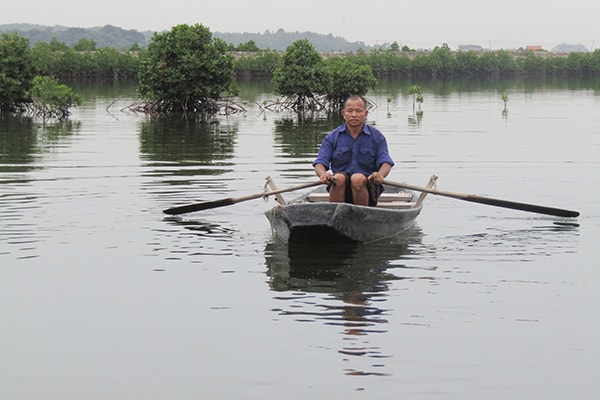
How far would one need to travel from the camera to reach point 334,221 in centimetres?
885

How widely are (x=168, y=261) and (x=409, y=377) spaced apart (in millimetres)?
3565

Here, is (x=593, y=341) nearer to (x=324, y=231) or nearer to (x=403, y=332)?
(x=403, y=332)

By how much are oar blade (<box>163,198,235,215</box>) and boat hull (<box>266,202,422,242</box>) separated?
3.06 ft

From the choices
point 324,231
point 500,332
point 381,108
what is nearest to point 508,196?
point 324,231

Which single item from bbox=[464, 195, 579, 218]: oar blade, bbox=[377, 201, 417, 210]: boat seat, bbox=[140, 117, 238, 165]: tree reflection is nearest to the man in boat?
bbox=[377, 201, 417, 210]: boat seat

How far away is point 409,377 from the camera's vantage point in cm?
556

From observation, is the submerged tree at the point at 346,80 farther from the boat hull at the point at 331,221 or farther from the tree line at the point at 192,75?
the boat hull at the point at 331,221

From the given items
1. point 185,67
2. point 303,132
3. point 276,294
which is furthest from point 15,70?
point 276,294

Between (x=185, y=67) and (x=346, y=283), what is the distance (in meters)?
21.5

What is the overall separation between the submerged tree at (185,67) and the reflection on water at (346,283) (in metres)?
19.5

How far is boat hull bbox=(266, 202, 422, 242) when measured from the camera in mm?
8789

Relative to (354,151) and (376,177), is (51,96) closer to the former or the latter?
(354,151)

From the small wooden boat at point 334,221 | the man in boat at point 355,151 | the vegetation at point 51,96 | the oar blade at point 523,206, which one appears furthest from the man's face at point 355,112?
the vegetation at point 51,96

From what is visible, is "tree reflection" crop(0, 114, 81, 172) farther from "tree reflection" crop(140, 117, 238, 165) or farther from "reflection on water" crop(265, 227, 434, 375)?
"reflection on water" crop(265, 227, 434, 375)
